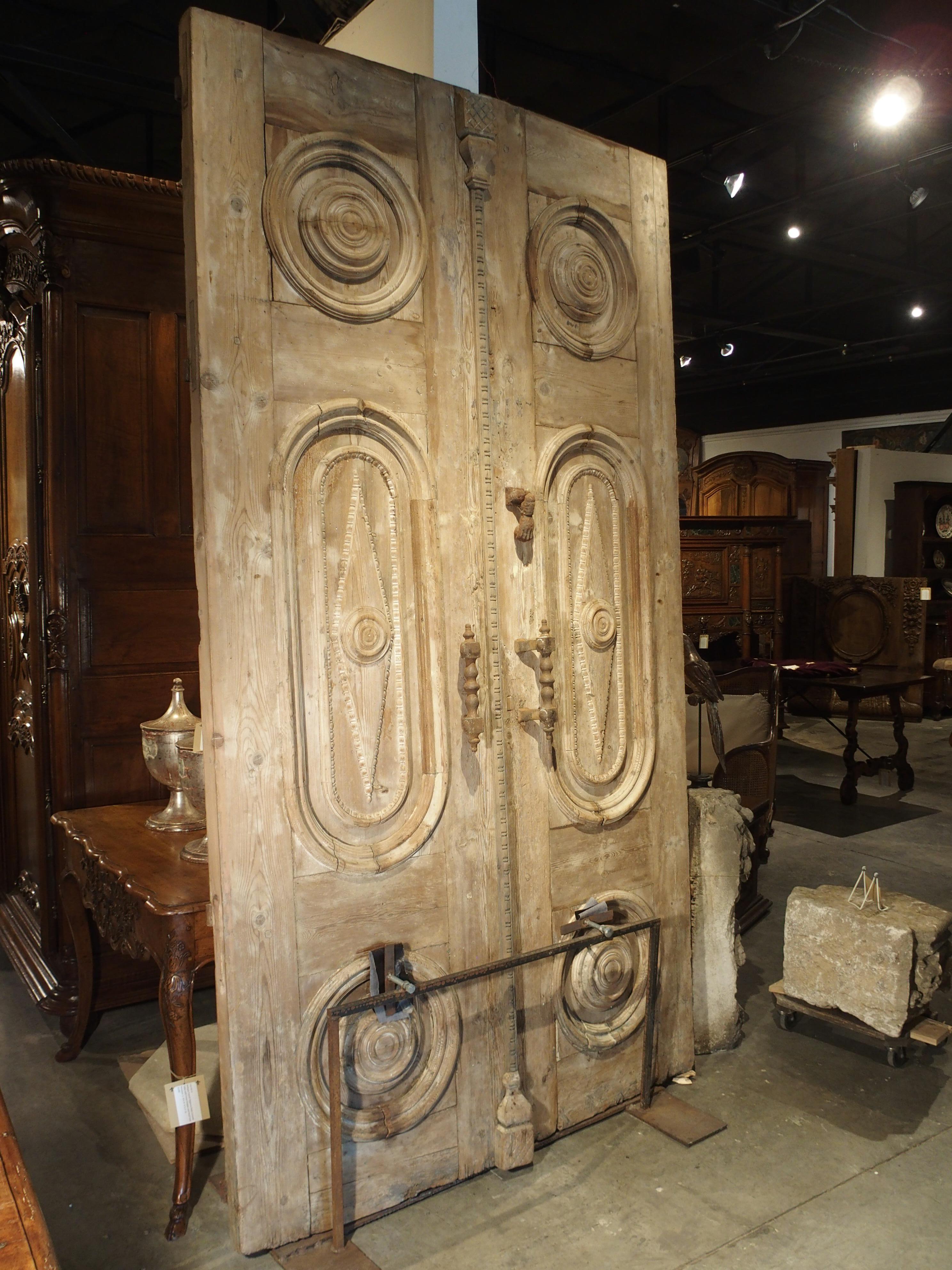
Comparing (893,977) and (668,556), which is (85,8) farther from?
(893,977)

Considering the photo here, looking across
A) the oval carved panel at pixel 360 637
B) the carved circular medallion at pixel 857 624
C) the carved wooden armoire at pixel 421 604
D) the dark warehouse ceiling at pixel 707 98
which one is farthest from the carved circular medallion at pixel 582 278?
the carved circular medallion at pixel 857 624

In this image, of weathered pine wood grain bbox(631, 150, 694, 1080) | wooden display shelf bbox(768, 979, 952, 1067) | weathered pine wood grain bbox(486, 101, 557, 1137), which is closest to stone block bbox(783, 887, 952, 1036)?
wooden display shelf bbox(768, 979, 952, 1067)

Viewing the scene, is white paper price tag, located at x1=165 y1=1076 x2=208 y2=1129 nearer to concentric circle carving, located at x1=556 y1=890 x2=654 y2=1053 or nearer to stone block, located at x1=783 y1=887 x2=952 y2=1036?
concentric circle carving, located at x1=556 y1=890 x2=654 y2=1053

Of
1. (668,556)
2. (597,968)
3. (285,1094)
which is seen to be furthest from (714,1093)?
(668,556)

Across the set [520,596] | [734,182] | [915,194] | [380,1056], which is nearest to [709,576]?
[915,194]

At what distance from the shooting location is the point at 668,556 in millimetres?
3066

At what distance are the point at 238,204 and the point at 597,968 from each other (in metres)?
2.24

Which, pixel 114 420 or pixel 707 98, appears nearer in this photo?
pixel 114 420

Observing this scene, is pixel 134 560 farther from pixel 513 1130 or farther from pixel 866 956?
pixel 866 956

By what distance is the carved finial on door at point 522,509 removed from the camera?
8.71 feet

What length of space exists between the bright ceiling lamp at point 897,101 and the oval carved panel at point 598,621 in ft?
12.7

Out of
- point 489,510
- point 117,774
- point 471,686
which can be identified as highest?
point 489,510

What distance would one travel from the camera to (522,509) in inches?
105

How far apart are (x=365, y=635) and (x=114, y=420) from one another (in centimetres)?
181
